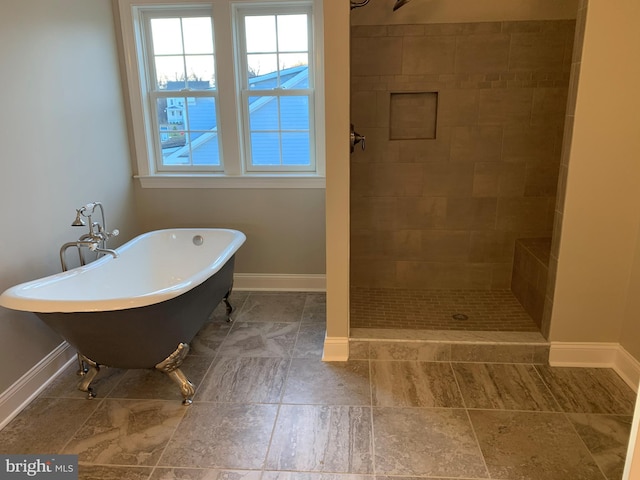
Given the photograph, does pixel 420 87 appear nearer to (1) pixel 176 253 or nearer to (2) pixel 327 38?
(2) pixel 327 38

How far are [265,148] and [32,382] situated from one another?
6.83 ft

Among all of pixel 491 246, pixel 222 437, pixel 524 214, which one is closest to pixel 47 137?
pixel 222 437

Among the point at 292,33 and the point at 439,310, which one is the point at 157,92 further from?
the point at 439,310

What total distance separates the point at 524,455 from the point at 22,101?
9.26 feet

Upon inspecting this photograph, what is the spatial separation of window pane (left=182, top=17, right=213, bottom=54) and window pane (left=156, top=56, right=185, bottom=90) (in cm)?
12

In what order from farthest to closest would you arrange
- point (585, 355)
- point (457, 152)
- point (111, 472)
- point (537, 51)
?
point (457, 152) → point (537, 51) → point (585, 355) → point (111, 472)

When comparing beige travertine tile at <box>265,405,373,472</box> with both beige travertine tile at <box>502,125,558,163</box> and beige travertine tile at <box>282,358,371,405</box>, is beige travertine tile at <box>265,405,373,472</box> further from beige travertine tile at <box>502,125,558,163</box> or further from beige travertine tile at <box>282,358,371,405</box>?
beige travertine tile at <box>502,125,558,163</box>

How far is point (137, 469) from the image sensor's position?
1940 millimetres

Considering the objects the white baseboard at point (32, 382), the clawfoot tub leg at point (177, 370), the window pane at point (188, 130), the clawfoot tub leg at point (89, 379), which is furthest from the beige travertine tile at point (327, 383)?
the window pane at point (188, 130)

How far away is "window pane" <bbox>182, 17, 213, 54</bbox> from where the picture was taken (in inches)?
133

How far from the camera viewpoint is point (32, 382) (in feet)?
8.00

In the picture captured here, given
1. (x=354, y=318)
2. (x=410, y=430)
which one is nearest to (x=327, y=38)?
(x=354, y=318)

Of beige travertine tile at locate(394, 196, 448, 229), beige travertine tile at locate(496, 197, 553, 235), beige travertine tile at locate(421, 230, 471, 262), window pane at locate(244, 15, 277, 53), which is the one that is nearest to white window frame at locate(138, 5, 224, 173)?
window pane at locate(244, 15, 277, 53)

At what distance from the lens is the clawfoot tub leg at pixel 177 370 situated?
2334 mm
